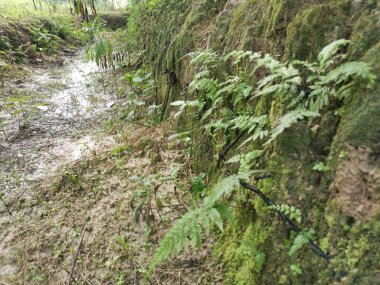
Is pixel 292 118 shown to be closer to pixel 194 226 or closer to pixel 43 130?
pixel 194 226

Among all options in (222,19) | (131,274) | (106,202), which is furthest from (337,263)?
(222,19)

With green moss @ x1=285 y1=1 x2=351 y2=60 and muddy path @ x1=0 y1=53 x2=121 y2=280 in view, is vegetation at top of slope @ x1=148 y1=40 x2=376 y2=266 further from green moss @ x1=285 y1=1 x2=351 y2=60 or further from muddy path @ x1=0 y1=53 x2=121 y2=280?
muddy path @ x1=0 y1=53 x2=121 y2=280

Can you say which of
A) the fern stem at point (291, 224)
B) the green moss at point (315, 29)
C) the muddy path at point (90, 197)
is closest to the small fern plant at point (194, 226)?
the fern stem at point (291, 224)

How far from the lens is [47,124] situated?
17.4 ft

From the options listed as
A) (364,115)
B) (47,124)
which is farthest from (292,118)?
(47,124)

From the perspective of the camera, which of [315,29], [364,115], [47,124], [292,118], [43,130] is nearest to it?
[364,115]

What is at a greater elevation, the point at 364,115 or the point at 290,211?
the point at 364,115

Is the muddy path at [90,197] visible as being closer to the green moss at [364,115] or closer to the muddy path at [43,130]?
the muddy path at [43,130]

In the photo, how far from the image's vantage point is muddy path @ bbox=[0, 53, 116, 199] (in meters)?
4.04

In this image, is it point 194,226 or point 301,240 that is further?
point 194,226

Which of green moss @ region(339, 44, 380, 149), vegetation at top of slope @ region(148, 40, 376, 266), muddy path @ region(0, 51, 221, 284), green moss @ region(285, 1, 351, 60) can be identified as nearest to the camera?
green moss @ region(339, 44, 380, 149)

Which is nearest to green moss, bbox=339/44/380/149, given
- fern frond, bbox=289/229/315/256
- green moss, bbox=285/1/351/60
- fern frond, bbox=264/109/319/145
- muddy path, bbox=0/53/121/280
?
fern frond, bbox=264/109/319/145

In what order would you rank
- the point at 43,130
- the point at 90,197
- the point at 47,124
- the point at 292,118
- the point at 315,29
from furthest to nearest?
the point at 47,124 → the point at 43,130 → the point at 90,197 → the point at 315,29 → the point at 292,118

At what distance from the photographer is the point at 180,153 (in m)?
3.71
